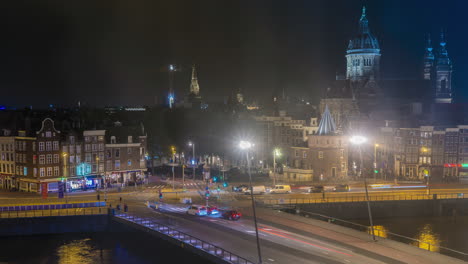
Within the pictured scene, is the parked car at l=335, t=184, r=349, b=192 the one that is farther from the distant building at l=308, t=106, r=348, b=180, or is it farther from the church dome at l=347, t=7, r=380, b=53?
the church dome at l=347, t=7, r=380, b=53

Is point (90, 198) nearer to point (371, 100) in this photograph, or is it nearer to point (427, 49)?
point (371, 100)

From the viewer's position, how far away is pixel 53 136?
8094 cm

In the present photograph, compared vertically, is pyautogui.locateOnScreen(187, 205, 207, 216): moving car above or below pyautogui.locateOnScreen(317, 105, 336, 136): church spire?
below

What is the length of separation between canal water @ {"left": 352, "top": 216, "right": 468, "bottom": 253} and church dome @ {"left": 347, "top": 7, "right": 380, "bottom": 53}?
66.4 metres

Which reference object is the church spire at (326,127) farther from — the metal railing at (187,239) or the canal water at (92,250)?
the canal water at (92,250)

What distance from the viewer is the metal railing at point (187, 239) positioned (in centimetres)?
4375

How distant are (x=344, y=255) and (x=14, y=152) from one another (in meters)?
53.4

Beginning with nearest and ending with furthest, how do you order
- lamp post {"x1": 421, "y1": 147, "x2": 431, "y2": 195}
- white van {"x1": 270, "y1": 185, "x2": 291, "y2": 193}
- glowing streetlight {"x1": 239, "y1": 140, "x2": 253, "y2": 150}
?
glowing streetlight {"x1": 239, "y1": 140, "x2": 253, "y2": 150}
white van {"x1": 270, "y1": 185, "x2": 291, "y2": 193}
lamp post {"x1": 421, "y1": 147, "x2": 431, "y2": 195}

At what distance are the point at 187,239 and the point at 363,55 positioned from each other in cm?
9248

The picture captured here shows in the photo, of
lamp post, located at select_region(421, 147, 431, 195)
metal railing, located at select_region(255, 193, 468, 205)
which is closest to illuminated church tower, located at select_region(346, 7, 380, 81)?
lamp post, located at select_region(421, 147, 431, 195)

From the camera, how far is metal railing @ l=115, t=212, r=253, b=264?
43750 millimetres

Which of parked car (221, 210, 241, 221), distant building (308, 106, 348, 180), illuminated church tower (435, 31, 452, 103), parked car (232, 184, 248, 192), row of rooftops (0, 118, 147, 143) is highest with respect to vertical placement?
illuminated church tower (435, 31, 452, 103)

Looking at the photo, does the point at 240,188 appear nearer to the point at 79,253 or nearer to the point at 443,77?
the point at 79,253

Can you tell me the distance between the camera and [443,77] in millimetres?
146500
